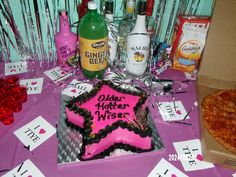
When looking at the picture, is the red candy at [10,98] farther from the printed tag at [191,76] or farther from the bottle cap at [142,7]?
the printed tag at [191,76]

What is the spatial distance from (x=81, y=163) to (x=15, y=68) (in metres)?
0.53

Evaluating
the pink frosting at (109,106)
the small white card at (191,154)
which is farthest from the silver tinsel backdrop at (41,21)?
the small white card at (191,154)

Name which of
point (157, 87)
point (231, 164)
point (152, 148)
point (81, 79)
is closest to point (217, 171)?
point (231, 164)

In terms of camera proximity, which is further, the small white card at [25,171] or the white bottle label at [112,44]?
the white bottle label at [112,44]

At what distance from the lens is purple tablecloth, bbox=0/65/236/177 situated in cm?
Result: 71

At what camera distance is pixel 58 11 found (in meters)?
0.99

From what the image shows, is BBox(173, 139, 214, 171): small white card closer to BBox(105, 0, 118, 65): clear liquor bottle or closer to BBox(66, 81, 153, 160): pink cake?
BBox(66, 81, 153, 160): pink cake

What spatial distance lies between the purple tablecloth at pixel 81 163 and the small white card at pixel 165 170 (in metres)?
0.01

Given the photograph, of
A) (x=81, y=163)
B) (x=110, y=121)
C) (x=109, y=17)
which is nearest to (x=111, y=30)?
(x=109, y=17)

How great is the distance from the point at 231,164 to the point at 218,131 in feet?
0.33

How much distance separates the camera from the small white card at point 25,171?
2.27 feet

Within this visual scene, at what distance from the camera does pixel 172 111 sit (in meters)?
0.91

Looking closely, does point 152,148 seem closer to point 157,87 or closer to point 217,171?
point 217,171

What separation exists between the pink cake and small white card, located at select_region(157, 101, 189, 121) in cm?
12
